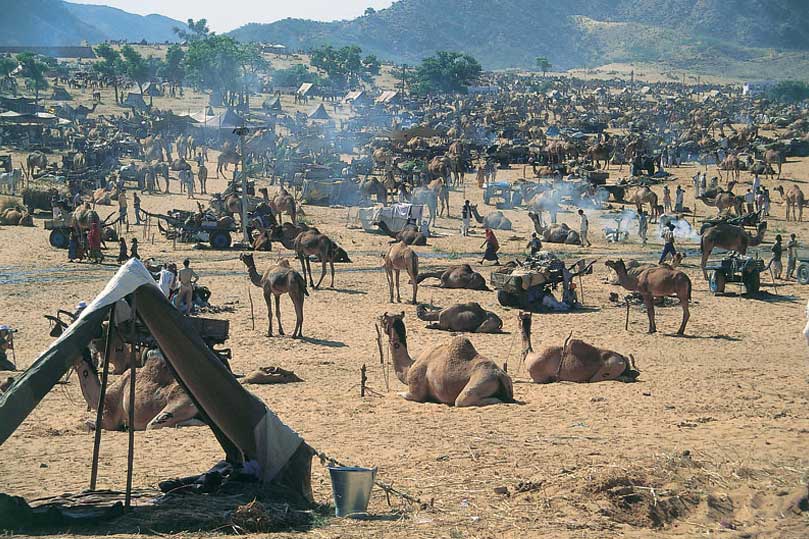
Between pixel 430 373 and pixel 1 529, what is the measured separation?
6507 mm

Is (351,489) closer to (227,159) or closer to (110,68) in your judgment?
(227,159)

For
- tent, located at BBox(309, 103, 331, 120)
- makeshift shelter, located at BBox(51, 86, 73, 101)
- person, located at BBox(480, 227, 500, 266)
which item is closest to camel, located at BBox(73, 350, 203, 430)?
person, located at BBox(480, 227, 500, 266)

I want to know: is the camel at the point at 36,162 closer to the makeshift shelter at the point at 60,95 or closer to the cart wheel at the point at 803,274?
the makeshift shelter at the point at 60,95

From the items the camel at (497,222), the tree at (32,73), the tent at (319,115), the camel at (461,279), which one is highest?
the tree at (32,73)

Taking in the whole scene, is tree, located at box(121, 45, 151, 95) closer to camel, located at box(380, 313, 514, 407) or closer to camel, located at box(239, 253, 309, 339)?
camel, located at box(239, 253, 309, 339)

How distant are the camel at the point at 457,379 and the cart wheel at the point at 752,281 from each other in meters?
11.5

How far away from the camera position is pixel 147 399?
1210 cm

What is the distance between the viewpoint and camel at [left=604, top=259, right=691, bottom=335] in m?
19.1

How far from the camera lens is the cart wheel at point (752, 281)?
2322cm

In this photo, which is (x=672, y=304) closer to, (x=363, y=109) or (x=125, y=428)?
(x=125, y=428)

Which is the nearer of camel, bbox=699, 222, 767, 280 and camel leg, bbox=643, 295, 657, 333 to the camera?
camel leg, bbox=643, 295, 657, 333

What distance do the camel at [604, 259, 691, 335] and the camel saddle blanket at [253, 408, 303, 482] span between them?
11409 mm

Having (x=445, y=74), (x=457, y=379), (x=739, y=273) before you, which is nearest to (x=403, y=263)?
(x=739, y=273)

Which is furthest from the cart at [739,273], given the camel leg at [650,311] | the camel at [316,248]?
the camel at [316,248]
